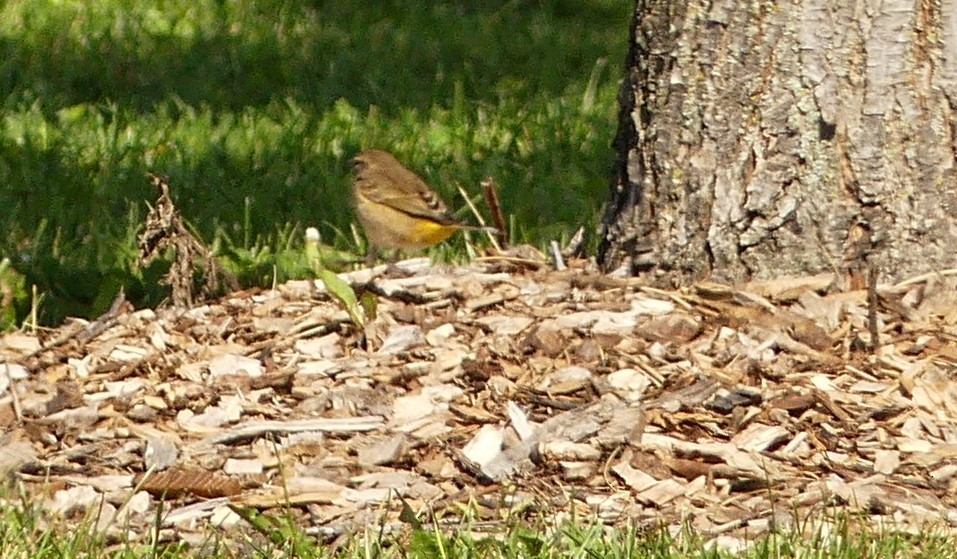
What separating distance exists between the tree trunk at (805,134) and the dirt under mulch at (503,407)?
0.48ft

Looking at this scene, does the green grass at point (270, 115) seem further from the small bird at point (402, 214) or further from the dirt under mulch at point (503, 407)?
the dirt under mulch at point (503, 407)

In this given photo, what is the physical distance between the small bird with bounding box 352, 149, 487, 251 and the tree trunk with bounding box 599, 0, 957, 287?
4.74 ft

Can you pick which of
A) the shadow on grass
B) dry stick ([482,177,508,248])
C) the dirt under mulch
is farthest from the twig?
the shadow on grass

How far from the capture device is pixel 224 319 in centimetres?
599

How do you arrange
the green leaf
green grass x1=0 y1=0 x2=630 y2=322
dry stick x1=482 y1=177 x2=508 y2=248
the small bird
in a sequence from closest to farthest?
the green leaf → dry stick x1=482 y1=177 x2=508 y2=248 → the small bird → green grass x1=0 y1=0 x2=630 y2=322

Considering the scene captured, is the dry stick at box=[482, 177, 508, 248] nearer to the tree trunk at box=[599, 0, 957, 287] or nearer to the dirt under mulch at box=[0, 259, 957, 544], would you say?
the dirt under mulch at box=[0, 259, 957, 544]

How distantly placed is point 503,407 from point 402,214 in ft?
7.35

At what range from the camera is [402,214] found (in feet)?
23.7

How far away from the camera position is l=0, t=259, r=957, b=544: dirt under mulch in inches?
182

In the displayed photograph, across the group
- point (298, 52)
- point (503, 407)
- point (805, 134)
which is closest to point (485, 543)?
point (503, 407)

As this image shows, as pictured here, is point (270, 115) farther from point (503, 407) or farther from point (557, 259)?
point (503, 407)

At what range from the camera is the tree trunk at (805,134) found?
5566 millimetres

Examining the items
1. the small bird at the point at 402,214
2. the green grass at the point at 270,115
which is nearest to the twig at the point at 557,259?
the small bird at the point at 402,214

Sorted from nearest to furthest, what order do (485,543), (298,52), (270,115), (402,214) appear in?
(485,543), (402,214), (270,115), (298,52)
